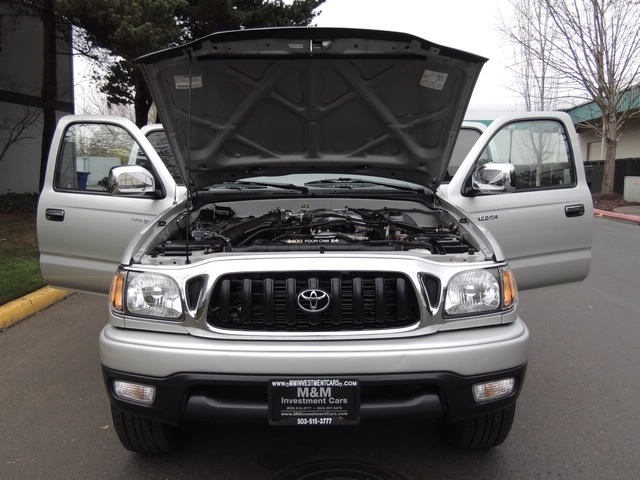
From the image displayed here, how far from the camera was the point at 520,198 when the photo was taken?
14.1ft

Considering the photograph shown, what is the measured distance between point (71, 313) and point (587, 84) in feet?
66.5

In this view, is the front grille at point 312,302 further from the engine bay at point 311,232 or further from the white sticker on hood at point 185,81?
the white sticker on hood at point 185,81

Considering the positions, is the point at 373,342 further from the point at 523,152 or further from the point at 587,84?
the point at 587,84

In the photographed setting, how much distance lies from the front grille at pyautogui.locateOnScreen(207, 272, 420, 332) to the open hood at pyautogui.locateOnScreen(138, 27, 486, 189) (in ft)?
3.62

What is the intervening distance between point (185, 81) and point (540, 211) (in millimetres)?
2852

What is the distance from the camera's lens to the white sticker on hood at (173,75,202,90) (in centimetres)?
331

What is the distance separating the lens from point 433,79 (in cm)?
340

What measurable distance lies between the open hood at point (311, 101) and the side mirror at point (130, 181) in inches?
15.3

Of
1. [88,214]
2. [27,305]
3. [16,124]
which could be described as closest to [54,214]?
[88,214]

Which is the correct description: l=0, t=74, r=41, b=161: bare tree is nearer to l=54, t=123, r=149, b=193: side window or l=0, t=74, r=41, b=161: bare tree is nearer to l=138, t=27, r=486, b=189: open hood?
l=54, t=123, r=149, b=193: side window

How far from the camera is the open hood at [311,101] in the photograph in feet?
9.84

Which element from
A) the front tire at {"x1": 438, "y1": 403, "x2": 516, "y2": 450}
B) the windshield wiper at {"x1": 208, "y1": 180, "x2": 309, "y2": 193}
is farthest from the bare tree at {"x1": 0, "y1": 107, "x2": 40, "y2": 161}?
the front tire at {"x1": 438, "y1": 403, "x2": 516, "y2": 450}

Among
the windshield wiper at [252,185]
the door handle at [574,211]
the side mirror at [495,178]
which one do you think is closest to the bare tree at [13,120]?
the windshield wiper at [252,185]

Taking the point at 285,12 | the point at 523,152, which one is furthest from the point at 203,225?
the point at 285,12
